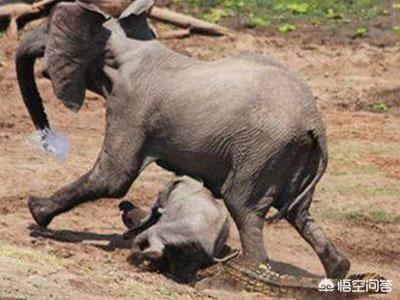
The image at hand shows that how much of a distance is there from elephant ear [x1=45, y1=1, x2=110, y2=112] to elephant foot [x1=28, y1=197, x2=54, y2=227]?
88 centimetres

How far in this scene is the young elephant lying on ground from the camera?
9.92 metres

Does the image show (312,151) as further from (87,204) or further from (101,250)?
(87,204)

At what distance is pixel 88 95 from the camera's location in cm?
1700

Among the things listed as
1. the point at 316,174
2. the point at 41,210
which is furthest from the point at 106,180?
the point at 316,174

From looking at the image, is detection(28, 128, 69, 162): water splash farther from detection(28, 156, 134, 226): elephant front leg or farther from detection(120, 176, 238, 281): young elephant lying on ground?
detection(120, 176, 238, 281): young elephant lying on ground

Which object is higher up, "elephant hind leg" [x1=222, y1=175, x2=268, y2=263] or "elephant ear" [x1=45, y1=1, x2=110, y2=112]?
"elephant ear" [x1=45, y1=1, x2=110, y2=112]

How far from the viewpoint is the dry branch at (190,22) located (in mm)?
20203

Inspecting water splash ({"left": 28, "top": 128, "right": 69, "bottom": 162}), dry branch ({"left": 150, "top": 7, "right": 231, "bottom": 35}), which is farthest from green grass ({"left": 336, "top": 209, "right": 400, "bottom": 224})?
dry branch ({"left": 150, "top": 7, "right": 231, "bottom": 35})

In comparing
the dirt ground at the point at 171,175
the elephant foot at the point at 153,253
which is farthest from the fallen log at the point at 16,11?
the elephant foot at the point at 153,253

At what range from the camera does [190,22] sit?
66.3ft

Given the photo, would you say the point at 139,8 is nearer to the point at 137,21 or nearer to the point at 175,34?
the point at 137,21

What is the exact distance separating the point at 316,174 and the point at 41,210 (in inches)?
84.2

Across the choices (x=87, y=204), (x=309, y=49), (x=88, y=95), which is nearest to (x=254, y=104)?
(x=87, y=204)

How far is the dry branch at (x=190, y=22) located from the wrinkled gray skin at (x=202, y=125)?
9120 mm
